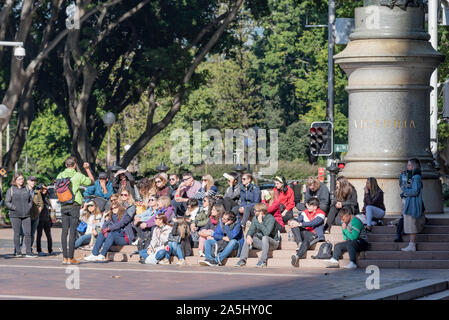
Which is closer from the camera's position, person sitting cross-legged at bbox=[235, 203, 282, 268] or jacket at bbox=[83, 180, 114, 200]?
person sitting cross-legged at bbox=[235, 203, 282, 268]

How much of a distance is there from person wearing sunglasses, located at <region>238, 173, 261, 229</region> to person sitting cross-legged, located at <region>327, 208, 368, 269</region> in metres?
2.40

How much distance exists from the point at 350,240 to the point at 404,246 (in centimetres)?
126

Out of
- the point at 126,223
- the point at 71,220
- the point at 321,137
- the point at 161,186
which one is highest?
the point at 321,137

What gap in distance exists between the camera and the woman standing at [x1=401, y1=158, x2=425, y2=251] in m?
19.4

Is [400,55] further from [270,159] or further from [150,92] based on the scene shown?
[270,159]

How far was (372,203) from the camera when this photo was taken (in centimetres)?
2030

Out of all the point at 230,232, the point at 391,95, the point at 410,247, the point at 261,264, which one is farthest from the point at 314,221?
the point at 391,95

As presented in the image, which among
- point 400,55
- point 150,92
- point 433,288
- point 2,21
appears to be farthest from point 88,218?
point 150,92

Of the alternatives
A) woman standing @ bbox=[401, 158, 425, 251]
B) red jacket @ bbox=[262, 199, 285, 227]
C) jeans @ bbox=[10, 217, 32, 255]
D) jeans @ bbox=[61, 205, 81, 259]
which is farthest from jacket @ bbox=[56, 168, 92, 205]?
woman standing @ bbox=[401, 158, 425, 251]

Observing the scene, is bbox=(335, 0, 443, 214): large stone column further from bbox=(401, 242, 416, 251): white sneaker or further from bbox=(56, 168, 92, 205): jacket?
bbox=(56, 168, 92, 205): jacket

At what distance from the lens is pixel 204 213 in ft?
68.2

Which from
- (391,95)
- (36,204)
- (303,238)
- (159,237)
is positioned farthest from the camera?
(36,204)

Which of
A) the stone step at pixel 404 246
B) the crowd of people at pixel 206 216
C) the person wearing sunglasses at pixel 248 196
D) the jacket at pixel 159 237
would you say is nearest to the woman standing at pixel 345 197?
the crowd of people at pixel 206 216

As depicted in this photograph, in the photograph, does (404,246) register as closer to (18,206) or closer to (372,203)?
(372,203)
